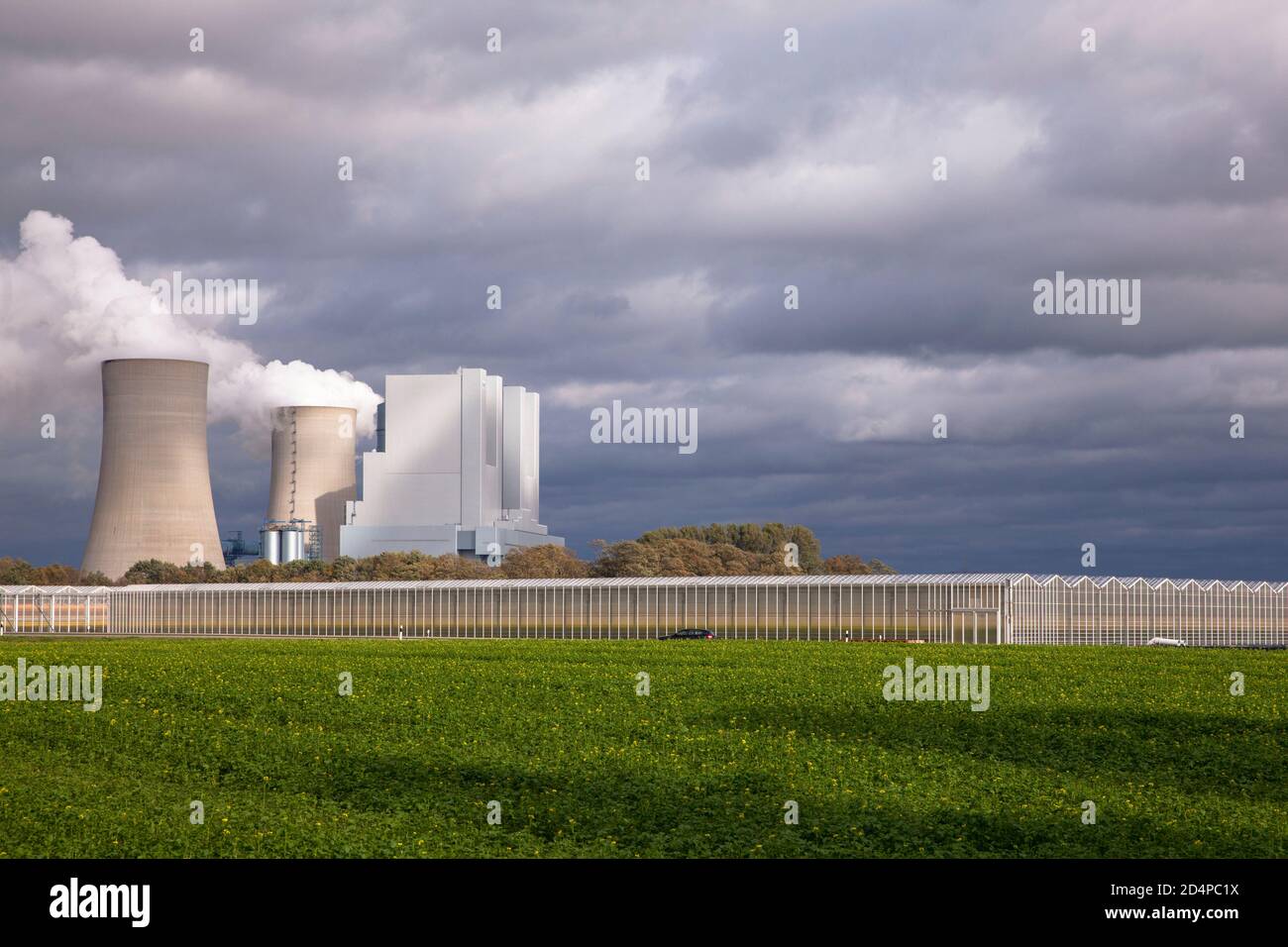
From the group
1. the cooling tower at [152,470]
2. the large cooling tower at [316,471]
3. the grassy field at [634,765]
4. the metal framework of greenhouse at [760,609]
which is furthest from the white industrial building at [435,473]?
the grassy field at [634,765]

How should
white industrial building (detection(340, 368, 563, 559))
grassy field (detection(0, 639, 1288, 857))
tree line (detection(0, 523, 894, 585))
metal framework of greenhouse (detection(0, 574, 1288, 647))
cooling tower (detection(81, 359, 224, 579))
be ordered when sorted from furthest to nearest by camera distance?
white industrial building (detection(340, 368, 563, 559))
tree line (detection(0, 523, 894, 585))
cooling tower (detection(81, 359, 224, 579))
metal framework of greenhouse (detection(0, 574, 1288, 647))
grassy field (detection(0, 639, 1288, 857))

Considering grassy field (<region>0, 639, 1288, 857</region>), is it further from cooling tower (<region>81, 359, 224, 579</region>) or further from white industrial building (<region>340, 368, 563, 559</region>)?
white industrial building (<region>340, 368, 563, 559</region>)

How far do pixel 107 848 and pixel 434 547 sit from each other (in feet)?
351

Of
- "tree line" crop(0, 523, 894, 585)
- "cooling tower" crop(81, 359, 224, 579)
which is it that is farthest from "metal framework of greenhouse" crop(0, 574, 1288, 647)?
"tree line" crop(0, 523, 894, 585)

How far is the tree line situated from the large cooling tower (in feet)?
27.9

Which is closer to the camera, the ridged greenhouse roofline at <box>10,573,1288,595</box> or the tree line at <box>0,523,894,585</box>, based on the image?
the ridged greenhouse roofline at <box>10,573,1288,595</box>

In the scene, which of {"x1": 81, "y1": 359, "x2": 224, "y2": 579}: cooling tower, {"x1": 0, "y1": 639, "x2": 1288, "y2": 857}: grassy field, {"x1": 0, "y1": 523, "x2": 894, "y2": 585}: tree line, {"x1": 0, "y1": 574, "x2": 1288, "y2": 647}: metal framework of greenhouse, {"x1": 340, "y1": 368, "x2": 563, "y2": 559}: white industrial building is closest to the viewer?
{"x1": 0, "y1": 639, "x2": 1288, "y2": 857}: grassy field

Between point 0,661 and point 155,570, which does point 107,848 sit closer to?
point 0,661

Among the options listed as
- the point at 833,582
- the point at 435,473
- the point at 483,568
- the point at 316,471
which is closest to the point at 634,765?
the point at 833,582

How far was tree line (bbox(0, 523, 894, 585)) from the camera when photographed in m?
99.1

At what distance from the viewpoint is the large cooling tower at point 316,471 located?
120m

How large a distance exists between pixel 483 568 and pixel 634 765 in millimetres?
89955

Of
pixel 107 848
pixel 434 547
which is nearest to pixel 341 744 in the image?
pixel 107 848
